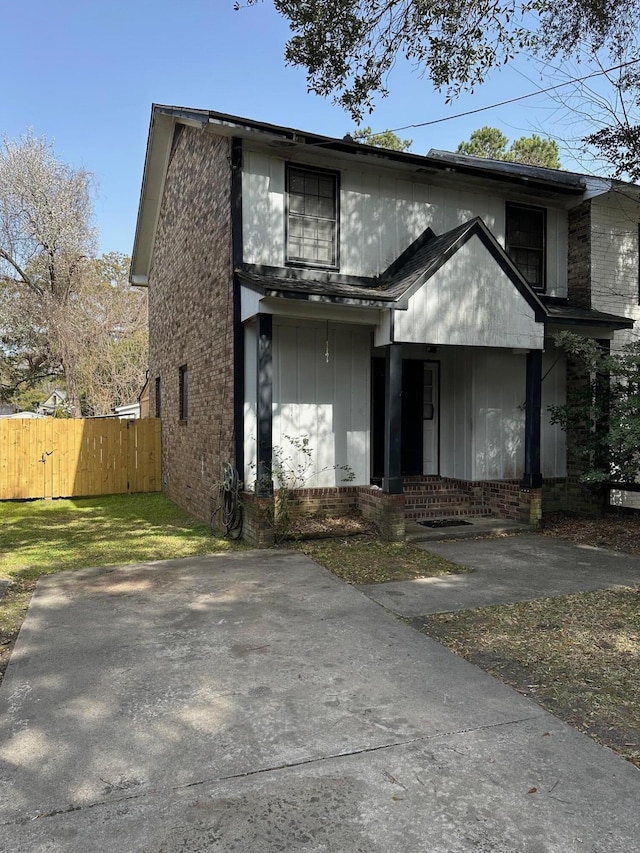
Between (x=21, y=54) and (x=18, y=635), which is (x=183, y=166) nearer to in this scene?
(x=21, y=54)

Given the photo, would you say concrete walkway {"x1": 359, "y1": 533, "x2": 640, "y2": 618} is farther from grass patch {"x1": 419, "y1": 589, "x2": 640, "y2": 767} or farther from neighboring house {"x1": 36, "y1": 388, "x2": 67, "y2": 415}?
neighboring house {"x1": 36, "y1": 388, "x2": 67, "y2": 415}

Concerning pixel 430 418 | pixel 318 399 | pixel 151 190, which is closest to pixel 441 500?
pixel 430 418

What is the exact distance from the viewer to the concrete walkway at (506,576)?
18.4ft

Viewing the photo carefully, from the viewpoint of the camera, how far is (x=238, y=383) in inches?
336

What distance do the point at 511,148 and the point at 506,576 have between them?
2986 centimetres

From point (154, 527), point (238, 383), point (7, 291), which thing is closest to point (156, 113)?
point (238, 383)

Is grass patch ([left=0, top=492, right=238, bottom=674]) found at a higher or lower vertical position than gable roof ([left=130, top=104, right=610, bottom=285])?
lower

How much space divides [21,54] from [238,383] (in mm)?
8467

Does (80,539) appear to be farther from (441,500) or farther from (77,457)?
(77,457)

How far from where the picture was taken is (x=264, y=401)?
25.8 feet

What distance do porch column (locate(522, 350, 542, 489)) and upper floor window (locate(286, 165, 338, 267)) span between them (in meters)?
3.54

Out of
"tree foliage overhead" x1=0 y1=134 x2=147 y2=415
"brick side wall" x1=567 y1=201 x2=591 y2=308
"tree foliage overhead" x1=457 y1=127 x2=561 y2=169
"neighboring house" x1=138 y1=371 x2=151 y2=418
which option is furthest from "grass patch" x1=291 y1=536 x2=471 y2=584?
"tree foliage overhead" x1=457 y1=127 x2=561 y2=169

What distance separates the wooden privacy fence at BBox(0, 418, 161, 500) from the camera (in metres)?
14.0

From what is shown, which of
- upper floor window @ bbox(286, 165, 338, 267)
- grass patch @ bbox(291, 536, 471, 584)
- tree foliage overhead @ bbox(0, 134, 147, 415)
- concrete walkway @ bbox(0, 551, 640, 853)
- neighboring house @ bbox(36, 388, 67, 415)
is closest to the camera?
concrete walkway @ bbox(0, 551, 640, 853)
